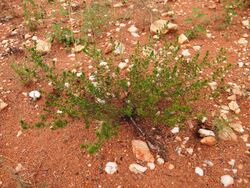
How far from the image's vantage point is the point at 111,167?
105 inches

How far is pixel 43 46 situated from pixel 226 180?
2606 mm

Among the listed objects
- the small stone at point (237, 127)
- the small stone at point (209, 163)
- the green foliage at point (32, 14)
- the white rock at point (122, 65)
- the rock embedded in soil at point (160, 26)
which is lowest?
the small stone at point (209, 163)

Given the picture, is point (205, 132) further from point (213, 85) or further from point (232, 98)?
point (213, 85)

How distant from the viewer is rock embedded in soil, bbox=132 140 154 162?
8.86ft

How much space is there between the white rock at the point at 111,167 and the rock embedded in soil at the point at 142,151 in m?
0.20

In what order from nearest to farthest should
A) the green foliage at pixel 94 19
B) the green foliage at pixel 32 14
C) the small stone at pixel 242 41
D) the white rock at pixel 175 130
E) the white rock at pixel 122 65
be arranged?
the white rock at pixel 175 130 → the white rock at pixel 122 65 → the small stone at pixel 242 41 → the green foliage at pixel 94 19 → the green foliage at pixel 32 14

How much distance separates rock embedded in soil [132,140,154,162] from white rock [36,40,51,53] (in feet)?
5.98

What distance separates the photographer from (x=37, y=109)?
3217mm

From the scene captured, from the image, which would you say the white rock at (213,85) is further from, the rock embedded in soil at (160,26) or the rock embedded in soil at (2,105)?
the rock embedded in soil at (2,105)

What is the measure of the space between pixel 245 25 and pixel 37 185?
118 inches

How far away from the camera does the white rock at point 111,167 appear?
2652mm

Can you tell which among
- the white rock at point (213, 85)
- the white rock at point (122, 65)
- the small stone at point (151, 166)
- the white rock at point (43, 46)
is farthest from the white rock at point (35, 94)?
the white rock at point (213, 85)

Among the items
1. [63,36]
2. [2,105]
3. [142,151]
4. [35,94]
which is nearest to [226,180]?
[142,151]

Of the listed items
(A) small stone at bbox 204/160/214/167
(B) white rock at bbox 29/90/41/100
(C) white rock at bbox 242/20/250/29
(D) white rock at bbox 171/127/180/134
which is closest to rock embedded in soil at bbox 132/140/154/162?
(D) white rock at bbox 171/127/180/134
